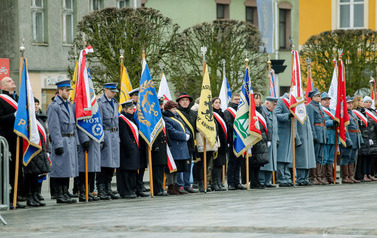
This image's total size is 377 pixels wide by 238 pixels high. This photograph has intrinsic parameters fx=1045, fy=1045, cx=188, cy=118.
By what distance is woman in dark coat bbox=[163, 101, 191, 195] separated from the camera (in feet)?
63.9

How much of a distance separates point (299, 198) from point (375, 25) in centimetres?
3381

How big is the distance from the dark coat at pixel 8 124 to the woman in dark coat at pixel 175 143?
12.3 feet

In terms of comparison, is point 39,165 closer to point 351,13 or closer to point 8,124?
point 8,124

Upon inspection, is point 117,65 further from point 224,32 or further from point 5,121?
point 5,121

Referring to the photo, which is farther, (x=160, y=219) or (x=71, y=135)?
(x=71, y=135)

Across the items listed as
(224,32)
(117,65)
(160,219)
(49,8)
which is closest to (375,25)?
(224,32)

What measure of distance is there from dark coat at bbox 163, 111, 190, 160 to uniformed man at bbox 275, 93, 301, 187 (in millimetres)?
2865

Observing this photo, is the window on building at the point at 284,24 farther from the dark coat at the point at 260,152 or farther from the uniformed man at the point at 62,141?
the uniformed man at the point at 62,141

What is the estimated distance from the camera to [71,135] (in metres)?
17.2

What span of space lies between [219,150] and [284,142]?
6.36 feet

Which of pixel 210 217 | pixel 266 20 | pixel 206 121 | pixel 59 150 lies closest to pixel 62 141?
pixel 59 150

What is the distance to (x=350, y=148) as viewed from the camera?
77.0ft

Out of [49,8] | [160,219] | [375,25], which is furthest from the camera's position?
[375,25]

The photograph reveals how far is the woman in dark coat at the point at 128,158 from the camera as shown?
60.9ft
